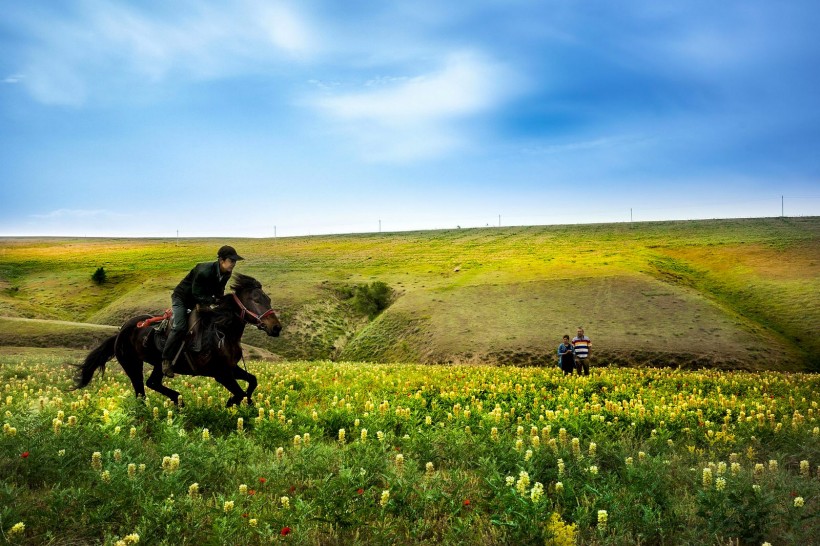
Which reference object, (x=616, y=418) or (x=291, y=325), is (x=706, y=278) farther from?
(x=616, y=418)

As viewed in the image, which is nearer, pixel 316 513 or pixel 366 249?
pixel 316 513

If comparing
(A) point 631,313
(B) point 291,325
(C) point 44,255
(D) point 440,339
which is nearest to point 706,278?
(A) point 631,313

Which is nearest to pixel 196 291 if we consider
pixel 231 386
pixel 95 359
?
pixel 231 386

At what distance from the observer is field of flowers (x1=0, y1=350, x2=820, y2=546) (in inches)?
256

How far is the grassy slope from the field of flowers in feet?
104

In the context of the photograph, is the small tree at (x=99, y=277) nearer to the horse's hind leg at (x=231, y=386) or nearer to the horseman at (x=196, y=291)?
the horseman at (x=196, y=291)

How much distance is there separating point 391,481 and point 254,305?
5.89 m

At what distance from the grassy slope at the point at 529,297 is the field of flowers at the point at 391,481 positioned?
104ft

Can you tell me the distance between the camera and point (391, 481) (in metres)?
7.64

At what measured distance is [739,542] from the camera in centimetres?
684

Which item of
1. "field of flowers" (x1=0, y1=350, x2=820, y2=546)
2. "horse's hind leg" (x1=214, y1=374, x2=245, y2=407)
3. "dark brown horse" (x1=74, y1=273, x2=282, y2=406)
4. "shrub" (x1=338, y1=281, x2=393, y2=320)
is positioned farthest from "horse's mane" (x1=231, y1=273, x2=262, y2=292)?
"shrub" (x1=338, y1=281, x2=393, y2=320)

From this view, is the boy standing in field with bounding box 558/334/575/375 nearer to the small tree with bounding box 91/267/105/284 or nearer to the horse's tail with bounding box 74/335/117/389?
the horse's tail with bounding box 74/335/117/389

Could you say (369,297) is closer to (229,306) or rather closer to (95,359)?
(95,359)

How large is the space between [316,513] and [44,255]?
5656 inches
